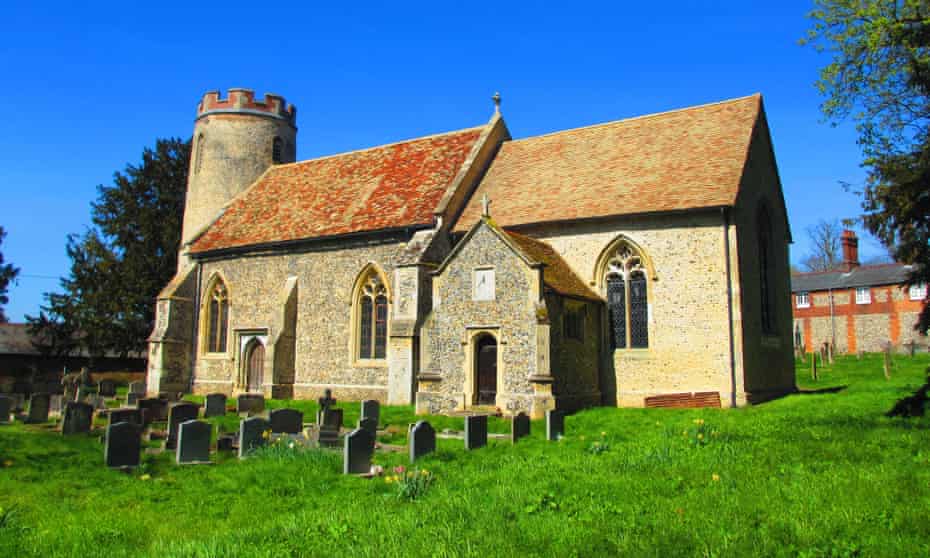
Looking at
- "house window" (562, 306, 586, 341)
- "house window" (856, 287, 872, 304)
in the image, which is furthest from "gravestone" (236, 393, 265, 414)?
"house window" (856, 287, 872, 304)

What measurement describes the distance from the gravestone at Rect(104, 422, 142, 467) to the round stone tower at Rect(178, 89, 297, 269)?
21.5 metres

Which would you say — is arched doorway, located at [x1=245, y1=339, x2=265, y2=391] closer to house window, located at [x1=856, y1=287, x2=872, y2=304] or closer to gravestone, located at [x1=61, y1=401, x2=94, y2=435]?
gravestone, located at [x1=61, y1=401, x2=94, y2=435]

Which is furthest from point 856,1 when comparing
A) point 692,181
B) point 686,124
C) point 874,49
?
point 686,124

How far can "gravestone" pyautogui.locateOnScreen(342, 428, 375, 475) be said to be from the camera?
9383 millimetres

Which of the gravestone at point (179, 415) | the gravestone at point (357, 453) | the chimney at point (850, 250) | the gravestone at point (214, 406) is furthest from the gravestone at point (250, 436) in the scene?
the chimney at point (850, 250)

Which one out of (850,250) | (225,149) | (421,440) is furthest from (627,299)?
(850,250)

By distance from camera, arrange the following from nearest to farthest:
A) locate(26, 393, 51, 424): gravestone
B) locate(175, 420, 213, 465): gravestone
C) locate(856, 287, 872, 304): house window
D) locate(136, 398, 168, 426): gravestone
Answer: locate(175, 420, 213, 465): gravestone → locate(136, 398, 168, 426): gravestone → locate(26, 393, 51, 424): gravestone → locate(856, 287, 872, 304): house window

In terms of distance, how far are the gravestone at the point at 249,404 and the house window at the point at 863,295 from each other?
1702 inches

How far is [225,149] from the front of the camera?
30766 millimetres

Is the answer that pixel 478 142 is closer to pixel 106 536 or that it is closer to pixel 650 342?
pixel 650 342

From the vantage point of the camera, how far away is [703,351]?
1802cm

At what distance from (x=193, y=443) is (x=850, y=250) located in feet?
170

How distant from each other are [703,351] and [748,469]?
10441mm

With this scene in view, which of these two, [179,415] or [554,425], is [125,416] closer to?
[179,415]
